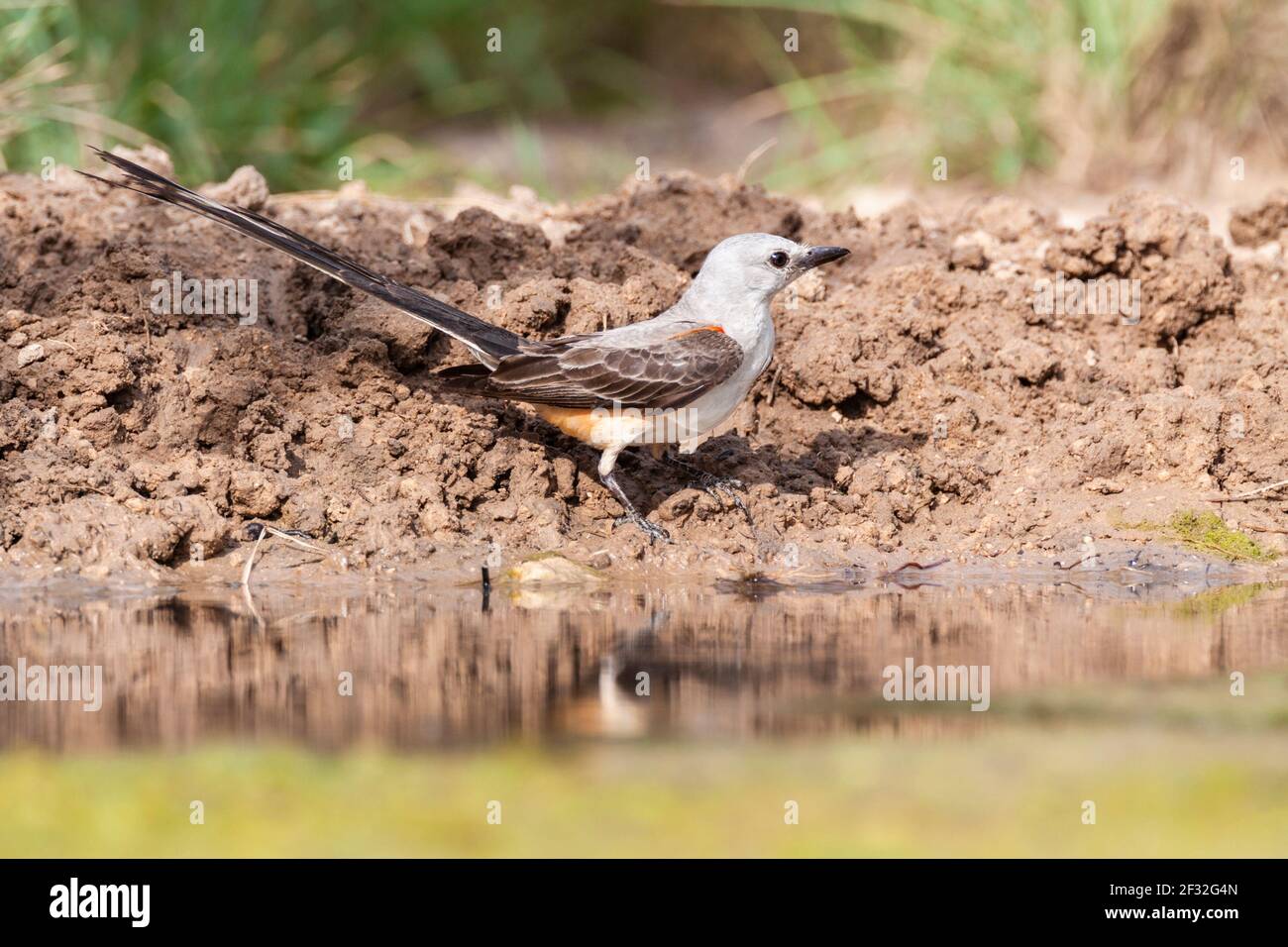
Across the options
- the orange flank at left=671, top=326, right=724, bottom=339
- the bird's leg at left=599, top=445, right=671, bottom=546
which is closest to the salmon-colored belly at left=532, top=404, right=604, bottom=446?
the bird's leg at left=599, top=445, right=671, bottom=546

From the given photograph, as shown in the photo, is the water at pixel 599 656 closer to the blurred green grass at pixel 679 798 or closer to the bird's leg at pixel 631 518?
the blurred green grass at pixel 679 798

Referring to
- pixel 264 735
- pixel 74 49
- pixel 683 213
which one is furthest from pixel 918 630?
pixel 74 49

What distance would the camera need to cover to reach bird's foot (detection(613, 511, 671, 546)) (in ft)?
23.0

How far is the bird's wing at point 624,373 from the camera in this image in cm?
681

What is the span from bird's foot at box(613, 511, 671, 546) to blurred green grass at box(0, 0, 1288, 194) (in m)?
5.01

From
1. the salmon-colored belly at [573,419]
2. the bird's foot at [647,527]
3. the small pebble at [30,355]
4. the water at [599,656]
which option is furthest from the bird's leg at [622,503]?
the small pebble at [30,355]

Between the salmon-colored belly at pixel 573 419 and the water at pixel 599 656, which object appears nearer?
the water at pixel 599 656

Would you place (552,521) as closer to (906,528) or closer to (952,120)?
(906,528)

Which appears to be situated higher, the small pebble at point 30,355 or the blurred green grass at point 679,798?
the small pebble at point 30,355

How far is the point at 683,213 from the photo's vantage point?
8.87 metres

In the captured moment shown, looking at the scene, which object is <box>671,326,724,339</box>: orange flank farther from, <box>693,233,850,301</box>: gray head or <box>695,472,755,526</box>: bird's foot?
<box>695,472,755,526</box>: bird's foot

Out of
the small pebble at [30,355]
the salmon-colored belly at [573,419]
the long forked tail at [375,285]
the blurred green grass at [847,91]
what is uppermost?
the blurred green grass at [847,91]

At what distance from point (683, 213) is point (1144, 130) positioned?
438cm

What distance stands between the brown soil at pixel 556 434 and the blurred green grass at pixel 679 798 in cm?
255
